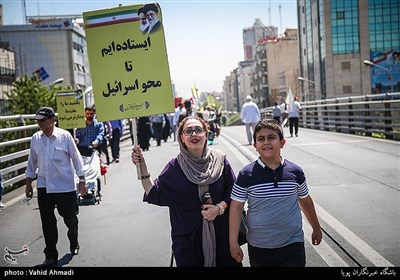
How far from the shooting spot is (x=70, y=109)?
11328 millimetres

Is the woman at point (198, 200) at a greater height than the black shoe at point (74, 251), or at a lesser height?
greater

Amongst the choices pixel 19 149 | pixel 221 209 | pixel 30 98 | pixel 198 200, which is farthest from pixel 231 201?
pixel 30 98

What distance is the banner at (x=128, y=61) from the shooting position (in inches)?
160

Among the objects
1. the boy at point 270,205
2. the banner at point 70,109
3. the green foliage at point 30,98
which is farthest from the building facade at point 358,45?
the boy at point 270,205

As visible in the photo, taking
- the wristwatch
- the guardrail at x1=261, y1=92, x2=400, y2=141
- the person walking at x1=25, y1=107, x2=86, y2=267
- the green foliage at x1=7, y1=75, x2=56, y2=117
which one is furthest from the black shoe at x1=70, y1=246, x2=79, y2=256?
the green foliage at x1=7, y1=75, x2=56, y2=117

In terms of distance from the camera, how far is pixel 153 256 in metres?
5.52

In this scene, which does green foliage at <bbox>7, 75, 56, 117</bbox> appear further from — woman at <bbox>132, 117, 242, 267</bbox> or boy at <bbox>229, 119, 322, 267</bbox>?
boy at <bbox>229, 119, 322, 267</bbox>

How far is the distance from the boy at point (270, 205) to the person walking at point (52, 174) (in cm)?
269

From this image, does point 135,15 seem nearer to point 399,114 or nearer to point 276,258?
point 276,258

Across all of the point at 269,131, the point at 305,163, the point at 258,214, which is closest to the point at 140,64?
the point at 269,131

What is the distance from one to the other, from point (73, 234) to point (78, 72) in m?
85.6

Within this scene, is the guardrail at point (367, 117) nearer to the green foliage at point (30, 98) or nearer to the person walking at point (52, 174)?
the person walking at point (52, 174)

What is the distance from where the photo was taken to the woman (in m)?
3.67

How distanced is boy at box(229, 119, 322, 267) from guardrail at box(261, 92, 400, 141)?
11836 millimetres
